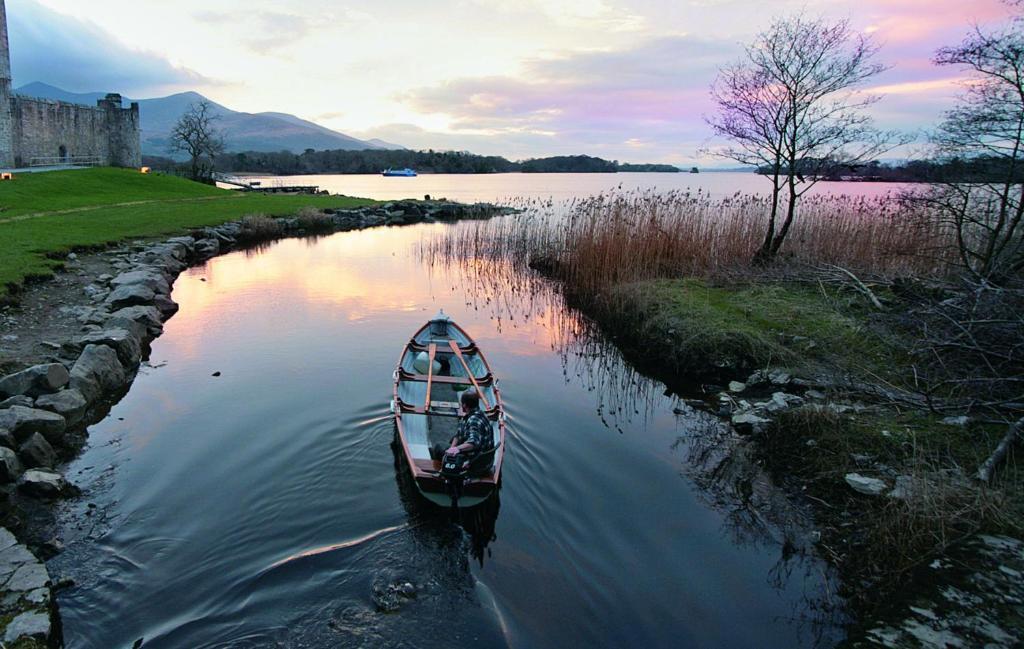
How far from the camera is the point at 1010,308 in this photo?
268 inches

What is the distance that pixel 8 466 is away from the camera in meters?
6.71

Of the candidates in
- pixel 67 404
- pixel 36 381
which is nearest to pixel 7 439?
pixel 67 404

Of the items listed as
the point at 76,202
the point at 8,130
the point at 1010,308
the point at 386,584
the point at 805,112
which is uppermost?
the point at 8,130

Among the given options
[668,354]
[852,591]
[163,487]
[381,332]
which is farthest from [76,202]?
[852,591]

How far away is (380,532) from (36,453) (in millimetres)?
4550

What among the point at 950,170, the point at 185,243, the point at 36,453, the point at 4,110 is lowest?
the point at 36,453

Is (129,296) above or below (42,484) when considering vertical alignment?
above

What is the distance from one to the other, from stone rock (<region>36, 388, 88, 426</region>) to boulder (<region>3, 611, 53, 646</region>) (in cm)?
464

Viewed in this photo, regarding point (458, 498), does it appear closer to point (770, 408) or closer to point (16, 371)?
point (770, 408)

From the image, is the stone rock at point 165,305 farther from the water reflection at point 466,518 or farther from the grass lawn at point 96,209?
the water reflection at point 466,518

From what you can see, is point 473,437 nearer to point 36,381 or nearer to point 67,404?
point 67,404

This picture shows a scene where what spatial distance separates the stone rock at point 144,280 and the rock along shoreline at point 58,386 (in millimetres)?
26

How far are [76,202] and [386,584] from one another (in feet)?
93.0

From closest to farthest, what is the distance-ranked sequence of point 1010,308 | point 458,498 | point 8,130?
point 458,498, point 1010,308, point 8,130
